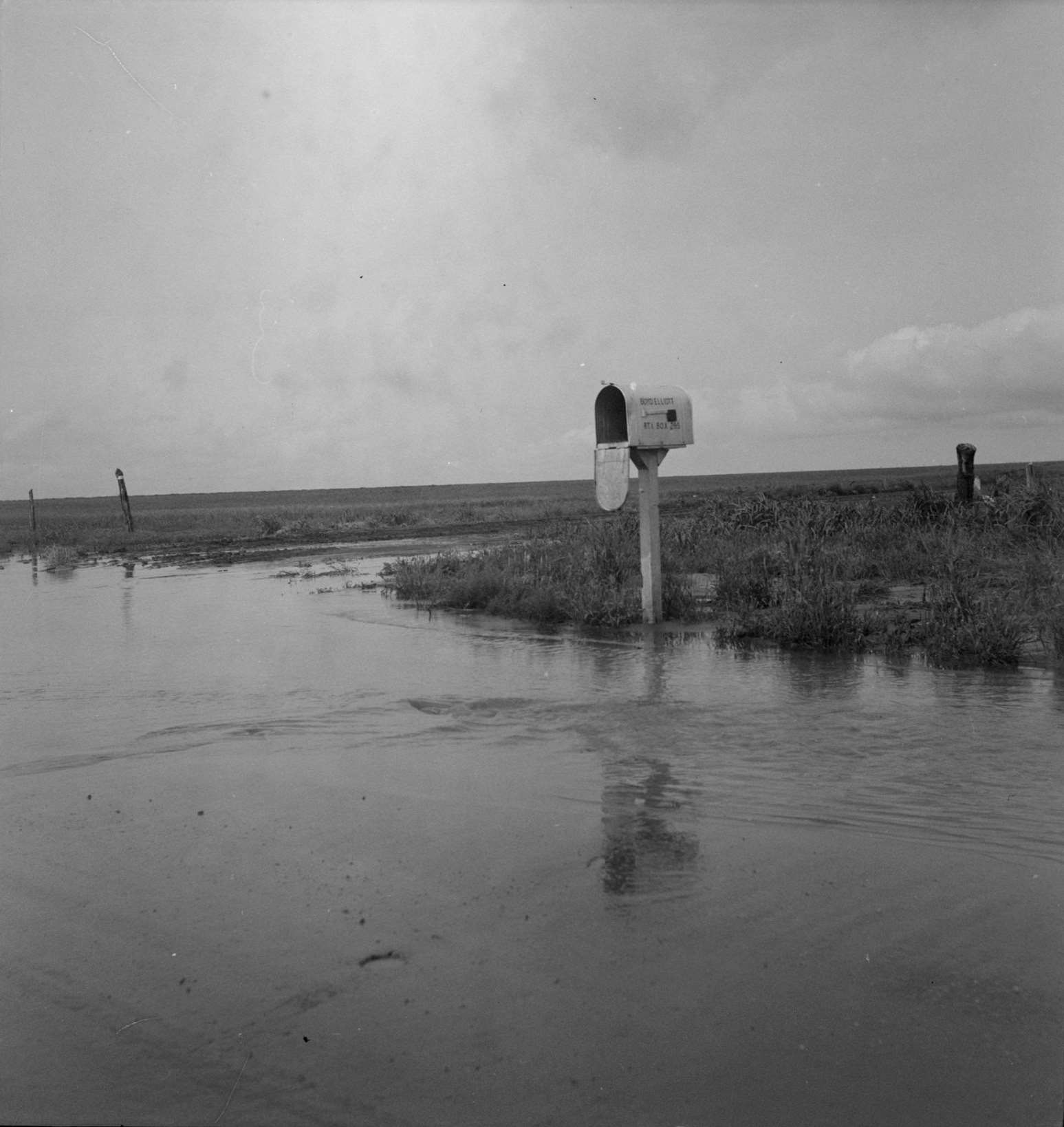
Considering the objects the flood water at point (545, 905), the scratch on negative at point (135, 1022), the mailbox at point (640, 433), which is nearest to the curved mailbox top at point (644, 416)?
the mailbox at point (640, 433)

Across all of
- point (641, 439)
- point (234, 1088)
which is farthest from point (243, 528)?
point (234, 1088)

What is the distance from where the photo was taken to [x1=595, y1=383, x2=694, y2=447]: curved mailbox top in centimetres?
1091

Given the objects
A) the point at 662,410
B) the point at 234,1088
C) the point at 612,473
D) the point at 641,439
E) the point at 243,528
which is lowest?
the point at 234,1088

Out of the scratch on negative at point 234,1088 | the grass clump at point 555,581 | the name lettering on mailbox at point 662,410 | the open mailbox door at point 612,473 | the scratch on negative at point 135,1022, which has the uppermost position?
the name lettering on mailbox at point 662,410

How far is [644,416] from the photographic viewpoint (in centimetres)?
1096

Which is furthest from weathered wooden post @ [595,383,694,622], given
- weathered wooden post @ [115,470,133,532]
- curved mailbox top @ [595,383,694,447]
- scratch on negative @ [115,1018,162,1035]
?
weathered wooden post @ [115,470,133,532]

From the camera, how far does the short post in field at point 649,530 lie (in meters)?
11.3

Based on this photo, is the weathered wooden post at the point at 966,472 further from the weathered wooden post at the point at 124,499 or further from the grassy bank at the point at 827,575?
the weathered wooden post at the point at 124,499

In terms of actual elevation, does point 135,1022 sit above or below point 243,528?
below

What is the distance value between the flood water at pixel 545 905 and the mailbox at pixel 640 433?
2.69 m

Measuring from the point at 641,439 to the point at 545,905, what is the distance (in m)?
7.02

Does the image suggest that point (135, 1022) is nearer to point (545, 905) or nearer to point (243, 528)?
point (545, 905)

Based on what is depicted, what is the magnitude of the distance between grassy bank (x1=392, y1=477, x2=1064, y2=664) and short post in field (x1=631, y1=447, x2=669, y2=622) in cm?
37

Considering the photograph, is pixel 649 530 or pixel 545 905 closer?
pixel 545 905
